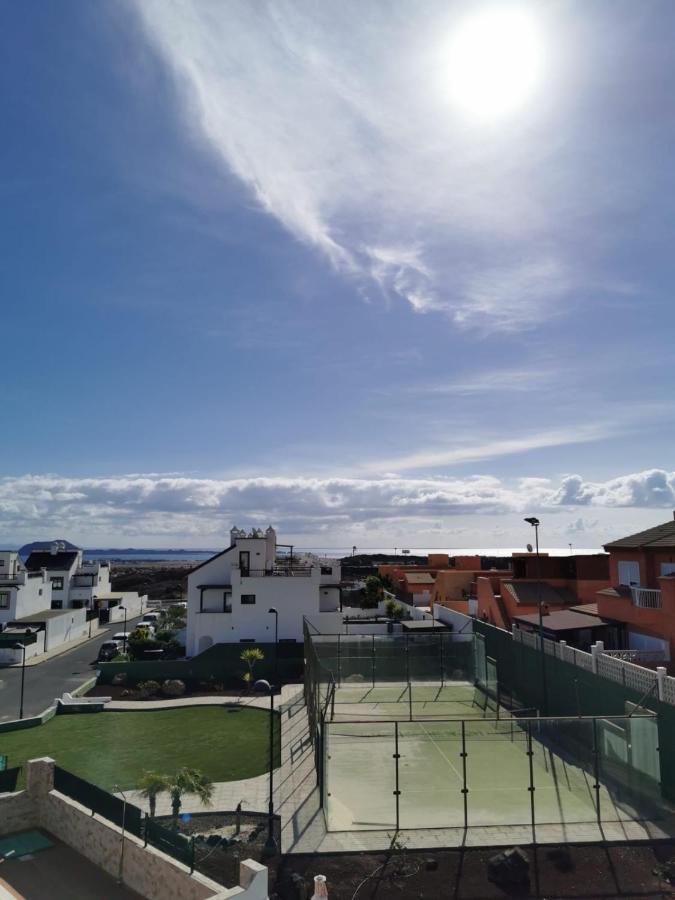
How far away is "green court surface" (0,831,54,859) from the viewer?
14273 mm

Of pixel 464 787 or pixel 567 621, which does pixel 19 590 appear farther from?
pixel 464 787

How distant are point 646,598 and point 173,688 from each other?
21953 millimetres

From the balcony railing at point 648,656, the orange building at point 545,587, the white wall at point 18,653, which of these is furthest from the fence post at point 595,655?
the white wall at point 18,653

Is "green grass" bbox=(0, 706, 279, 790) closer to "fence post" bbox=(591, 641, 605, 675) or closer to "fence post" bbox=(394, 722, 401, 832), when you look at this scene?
"fence post" bbox=(394, 722, 401, 832)

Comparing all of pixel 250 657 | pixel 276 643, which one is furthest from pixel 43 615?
pixel 250 657

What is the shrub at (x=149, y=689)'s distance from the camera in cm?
3014

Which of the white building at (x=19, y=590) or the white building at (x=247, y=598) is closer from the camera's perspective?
the white building at (x=247, y=598)

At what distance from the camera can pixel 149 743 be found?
22328 millimetres

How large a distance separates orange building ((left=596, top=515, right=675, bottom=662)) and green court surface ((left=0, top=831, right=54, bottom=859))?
18448 millimetres

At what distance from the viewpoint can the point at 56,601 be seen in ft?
184

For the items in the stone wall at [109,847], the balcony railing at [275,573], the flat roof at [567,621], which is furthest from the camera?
the balcony railing at [275,573]

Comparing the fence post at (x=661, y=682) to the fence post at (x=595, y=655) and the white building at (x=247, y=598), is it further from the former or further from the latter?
the white building at (x=247, y=598)

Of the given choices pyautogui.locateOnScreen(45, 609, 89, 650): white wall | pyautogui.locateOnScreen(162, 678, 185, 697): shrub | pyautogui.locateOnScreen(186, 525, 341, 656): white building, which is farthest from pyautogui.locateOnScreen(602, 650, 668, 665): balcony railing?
pyautogui.locateOnScreen(45, 609, 89, 650): white wall

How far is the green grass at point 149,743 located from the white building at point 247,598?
11.4 m
